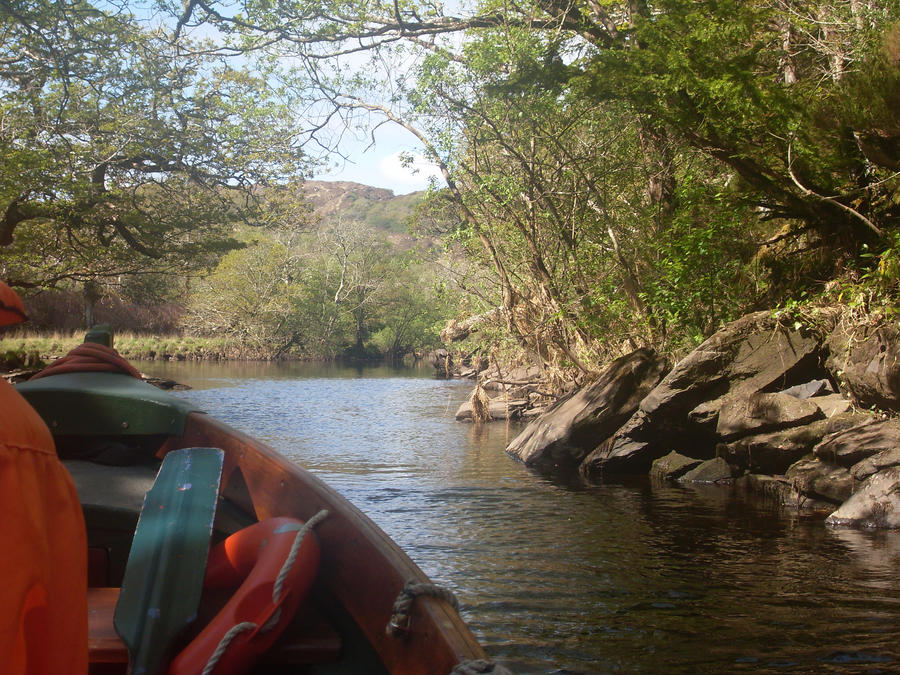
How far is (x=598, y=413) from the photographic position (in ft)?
37.4

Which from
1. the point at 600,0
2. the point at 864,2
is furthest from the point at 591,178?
the point at 864,2

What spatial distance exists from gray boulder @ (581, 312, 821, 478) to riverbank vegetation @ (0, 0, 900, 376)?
458mm

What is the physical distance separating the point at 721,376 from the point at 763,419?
0.91 metres

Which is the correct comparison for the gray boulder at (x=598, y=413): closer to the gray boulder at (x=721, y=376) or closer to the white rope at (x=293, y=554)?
the gray boulder at (x=721, y=376)

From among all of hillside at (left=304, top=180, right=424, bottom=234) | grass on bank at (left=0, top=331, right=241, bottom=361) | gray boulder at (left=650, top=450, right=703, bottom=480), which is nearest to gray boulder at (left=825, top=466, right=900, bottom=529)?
gray boulder at (left=650, top=450, right=703, bottom=480)

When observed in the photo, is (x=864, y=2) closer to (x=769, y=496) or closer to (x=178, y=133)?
(x=769, y=496)

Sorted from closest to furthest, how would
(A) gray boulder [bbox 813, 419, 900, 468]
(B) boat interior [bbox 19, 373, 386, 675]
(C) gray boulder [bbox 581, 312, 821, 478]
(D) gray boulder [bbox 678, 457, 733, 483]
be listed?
(B) boat interior [bbox 19, 373, 386, 675] < (A) gray boulder [bbox 813, 419, 900, 468] < (C) gray boulder [bbox 581, 312, 821, 478] < (D) gray boulder [bbox 678, 457, 733, 483]

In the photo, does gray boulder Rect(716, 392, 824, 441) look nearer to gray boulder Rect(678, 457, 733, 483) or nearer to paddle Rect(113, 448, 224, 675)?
gray boulder Rect(678, 457, 733, 483)

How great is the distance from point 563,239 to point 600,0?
3933 mm

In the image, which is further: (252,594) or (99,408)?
(99,408)

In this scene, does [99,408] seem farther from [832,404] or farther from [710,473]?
[710,473]

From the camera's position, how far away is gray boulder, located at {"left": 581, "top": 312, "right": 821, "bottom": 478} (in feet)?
31.1

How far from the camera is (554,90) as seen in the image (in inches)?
487

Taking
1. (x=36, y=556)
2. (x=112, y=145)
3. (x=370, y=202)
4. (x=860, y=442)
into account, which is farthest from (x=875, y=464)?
(x=370, y=202)
